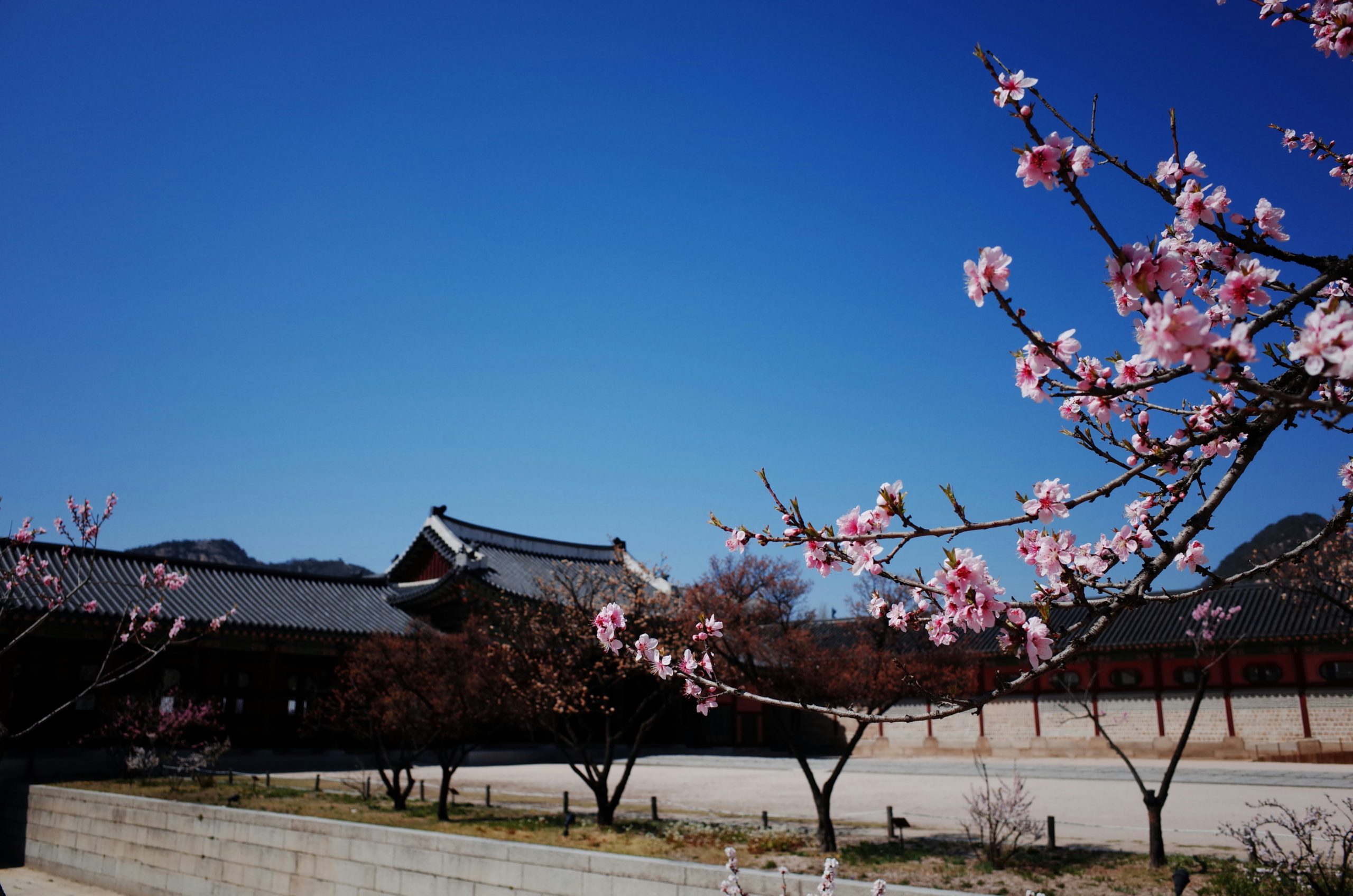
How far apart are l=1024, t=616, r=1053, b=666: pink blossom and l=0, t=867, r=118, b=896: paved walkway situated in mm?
17240

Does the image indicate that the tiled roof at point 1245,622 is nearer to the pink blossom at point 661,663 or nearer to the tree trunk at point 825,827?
the tree trunk at point 825,827

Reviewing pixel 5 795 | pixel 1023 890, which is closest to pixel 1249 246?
pixel 1023 890

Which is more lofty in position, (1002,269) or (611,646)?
(1002,269)

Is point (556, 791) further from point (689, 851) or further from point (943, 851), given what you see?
point (943, 851)

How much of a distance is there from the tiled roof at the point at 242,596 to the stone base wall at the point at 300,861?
8293mm

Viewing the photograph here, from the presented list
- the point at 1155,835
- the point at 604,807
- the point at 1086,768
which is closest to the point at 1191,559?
the point at 1155,835

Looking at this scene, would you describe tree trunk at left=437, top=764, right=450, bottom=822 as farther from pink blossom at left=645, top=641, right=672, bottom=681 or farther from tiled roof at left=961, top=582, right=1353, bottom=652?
tiled roof at left=961, top=582, right=1353, bottom=652

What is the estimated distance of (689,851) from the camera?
11.4 m

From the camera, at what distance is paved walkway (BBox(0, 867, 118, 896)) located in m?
→ 14.6

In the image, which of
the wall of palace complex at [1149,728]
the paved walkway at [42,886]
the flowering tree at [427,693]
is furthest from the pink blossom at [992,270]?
the wall of palace complex at [1149,728]

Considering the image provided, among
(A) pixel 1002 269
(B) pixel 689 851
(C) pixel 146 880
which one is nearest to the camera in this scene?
(A) pixel 1002 269

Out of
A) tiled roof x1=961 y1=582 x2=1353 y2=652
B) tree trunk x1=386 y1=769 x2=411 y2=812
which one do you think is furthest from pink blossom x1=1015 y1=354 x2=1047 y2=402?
tiled roof x1=961 y1=582 x2=1353 y2=652

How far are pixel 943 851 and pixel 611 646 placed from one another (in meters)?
9.23

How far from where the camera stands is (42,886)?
15.1 meters
